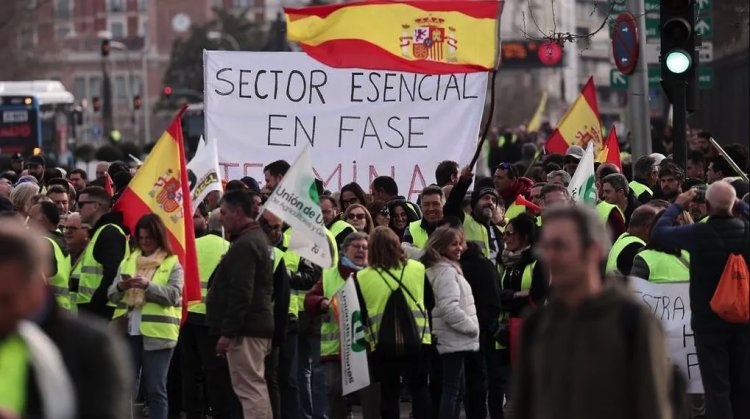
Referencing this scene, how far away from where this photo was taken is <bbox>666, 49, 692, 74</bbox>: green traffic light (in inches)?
560

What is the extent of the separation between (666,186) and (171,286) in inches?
170

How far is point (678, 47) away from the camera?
14234mm

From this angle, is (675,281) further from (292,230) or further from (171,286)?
(171,286)

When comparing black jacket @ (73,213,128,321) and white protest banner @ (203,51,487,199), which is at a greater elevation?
white protest banner @ (203,51,487,199)

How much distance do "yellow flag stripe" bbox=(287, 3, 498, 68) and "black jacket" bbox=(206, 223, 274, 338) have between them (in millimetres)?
5446

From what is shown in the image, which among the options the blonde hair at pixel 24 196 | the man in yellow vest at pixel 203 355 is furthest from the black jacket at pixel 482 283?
the blonde hair at pixel 24 196

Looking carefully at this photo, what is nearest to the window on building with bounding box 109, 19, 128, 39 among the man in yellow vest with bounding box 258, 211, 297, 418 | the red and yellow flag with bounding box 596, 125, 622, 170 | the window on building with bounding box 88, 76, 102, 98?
the window on building with bounding box 88, 76, 102, 98

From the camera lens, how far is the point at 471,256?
1212cm

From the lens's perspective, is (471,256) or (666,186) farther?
(666,186)

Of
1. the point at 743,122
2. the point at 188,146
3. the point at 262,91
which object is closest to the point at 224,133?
the point at 262,91

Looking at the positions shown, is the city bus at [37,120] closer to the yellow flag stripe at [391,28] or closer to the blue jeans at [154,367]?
the yellow flag stripe at [391,28]

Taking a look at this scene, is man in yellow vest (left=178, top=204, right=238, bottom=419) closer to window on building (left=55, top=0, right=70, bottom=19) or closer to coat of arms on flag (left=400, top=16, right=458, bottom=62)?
coat of arms on flag (left=400, top=16, right=458, bottom=62)

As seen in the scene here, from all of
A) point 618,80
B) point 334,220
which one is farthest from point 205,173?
point 618,80

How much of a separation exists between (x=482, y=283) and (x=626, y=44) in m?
6.39
